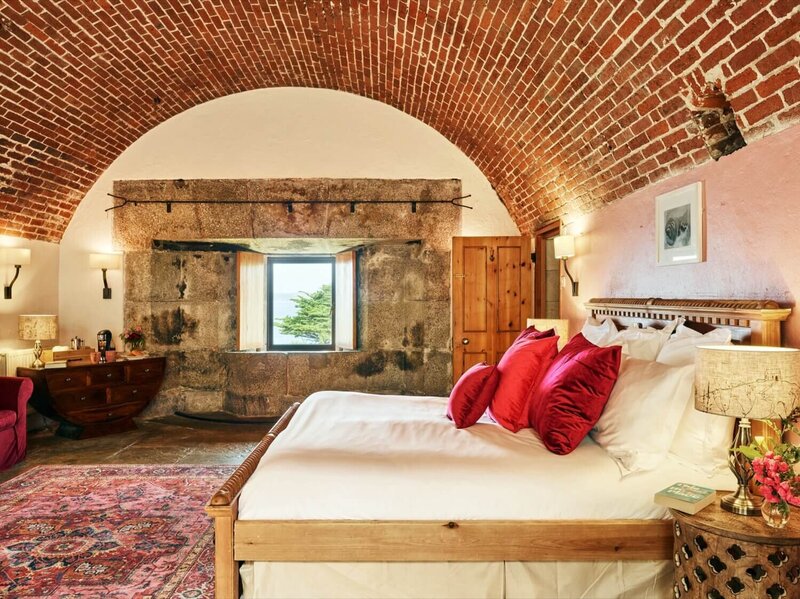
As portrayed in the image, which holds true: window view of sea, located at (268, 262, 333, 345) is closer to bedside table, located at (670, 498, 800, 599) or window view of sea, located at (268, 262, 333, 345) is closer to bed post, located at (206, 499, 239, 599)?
bed post, located at (206, 499, 239, 599)

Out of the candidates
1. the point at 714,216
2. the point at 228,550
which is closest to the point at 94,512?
the point at 228,550

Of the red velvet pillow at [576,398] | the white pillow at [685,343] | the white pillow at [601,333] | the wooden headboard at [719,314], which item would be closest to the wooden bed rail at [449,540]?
the red velvet pillow at [576,398]

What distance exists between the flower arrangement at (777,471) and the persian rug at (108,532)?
2.34 m

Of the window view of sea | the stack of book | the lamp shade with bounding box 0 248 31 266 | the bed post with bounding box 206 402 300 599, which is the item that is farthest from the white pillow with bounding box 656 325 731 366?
the lamp shade with bounding box 0 248 31 266

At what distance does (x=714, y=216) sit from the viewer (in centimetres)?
275

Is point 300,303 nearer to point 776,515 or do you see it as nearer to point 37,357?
point 37,357

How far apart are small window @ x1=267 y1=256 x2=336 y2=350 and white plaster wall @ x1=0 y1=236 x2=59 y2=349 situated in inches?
92.1

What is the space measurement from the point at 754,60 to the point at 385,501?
239 centimetres

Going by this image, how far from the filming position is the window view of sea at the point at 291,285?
21.6 feet

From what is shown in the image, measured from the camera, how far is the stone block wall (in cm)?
587

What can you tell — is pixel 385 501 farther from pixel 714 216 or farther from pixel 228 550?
pixel 714 216

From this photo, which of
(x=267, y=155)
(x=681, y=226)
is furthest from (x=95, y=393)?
(x=681, y=226)

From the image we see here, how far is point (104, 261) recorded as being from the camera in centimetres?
570

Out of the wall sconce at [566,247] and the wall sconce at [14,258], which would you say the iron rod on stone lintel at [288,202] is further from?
the wall sconce at [566,247]
